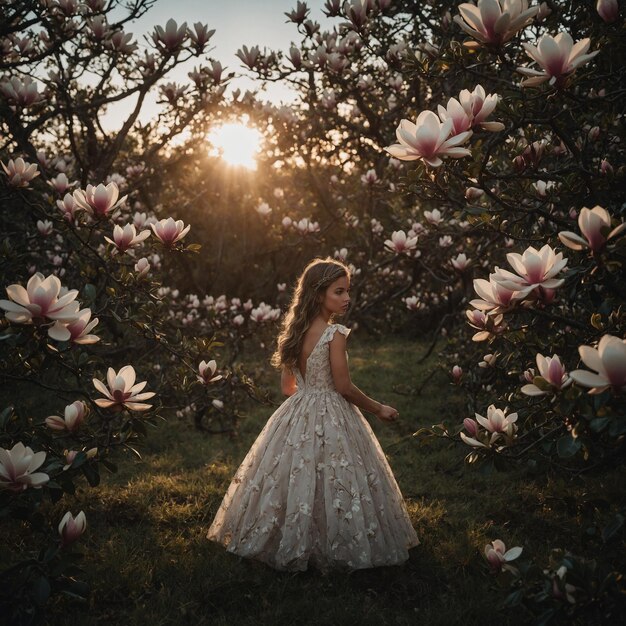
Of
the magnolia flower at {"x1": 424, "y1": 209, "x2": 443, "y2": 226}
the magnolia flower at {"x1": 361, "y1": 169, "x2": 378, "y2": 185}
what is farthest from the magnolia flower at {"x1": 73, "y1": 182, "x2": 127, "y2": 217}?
the magnolia flower at {"x1": 361, "y1": 169, "x2": 378, "y2": 185}

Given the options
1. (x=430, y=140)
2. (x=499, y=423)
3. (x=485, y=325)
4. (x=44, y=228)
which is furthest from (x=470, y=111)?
(x=44, y=228)

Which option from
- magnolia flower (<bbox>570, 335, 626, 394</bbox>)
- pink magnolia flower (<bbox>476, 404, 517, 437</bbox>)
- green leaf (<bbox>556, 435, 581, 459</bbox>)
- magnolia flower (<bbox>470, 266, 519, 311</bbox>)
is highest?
magnolia flower (<bbox>470, 266, 519, 311</bbox>)

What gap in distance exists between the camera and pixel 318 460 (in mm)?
2365

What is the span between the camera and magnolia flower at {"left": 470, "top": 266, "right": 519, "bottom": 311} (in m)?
1.43

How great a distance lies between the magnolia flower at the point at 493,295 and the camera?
1.43 meters

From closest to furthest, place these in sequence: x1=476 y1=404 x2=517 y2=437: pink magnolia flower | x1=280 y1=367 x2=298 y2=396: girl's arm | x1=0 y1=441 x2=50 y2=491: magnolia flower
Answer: x1=0 y1=441 x2=50 y2=491: magnolia flower
x1=476 y1=404 x2=517 y2=437: pink magnolia flower
x1=280 y1=367 x2=298 y2=396: girl's arm

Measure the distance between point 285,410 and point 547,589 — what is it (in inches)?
60.4

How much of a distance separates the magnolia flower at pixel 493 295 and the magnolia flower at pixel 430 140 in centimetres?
35

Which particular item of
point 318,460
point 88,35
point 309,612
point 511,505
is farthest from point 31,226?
point 511,505

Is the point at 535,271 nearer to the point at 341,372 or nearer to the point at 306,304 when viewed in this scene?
the point at 341,372

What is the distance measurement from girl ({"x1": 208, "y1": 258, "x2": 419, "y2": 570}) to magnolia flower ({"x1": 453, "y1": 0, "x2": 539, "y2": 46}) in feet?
4.49

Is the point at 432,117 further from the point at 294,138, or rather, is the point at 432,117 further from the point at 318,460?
the point at 294,138

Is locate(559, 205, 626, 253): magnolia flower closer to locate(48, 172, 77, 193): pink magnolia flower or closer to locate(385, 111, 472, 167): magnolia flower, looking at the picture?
locate(385, 111, 472, 167): magnolia flower

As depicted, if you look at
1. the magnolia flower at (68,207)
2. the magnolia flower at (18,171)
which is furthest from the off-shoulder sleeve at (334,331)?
the magnolia flower at (18,171)
